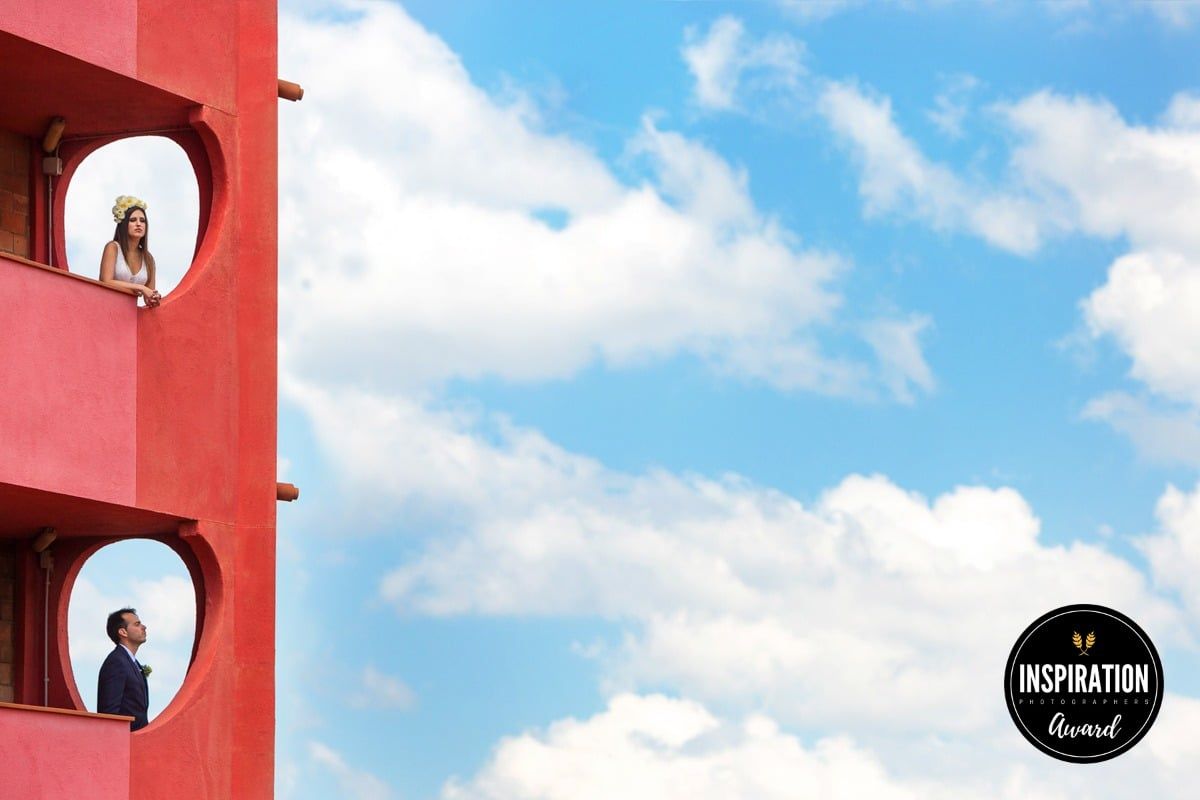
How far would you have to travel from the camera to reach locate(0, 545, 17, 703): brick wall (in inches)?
942

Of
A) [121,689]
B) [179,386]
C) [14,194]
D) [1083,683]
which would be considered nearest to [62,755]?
[121,689]

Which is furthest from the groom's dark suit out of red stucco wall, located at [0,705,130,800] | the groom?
red stucco wall, located at [0,705,130,800]

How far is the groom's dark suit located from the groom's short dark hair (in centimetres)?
10

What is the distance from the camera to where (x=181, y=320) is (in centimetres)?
2409

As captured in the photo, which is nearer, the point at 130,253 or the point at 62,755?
the point at 62,755

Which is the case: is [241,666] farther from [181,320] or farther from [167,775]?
[181,320]

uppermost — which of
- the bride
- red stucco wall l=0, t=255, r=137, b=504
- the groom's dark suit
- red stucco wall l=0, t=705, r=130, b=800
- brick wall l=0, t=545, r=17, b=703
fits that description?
the bride

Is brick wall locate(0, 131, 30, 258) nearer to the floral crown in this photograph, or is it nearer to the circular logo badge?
the floral crown

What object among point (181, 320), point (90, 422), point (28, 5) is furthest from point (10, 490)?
point (28, 5)

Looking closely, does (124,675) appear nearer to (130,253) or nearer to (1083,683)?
(130,253)

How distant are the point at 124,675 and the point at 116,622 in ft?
1.73

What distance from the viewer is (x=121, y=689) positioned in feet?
77.4

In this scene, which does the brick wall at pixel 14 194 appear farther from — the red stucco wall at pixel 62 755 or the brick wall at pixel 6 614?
the red stucco wall at pixel 62 755

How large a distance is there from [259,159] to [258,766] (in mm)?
5835
